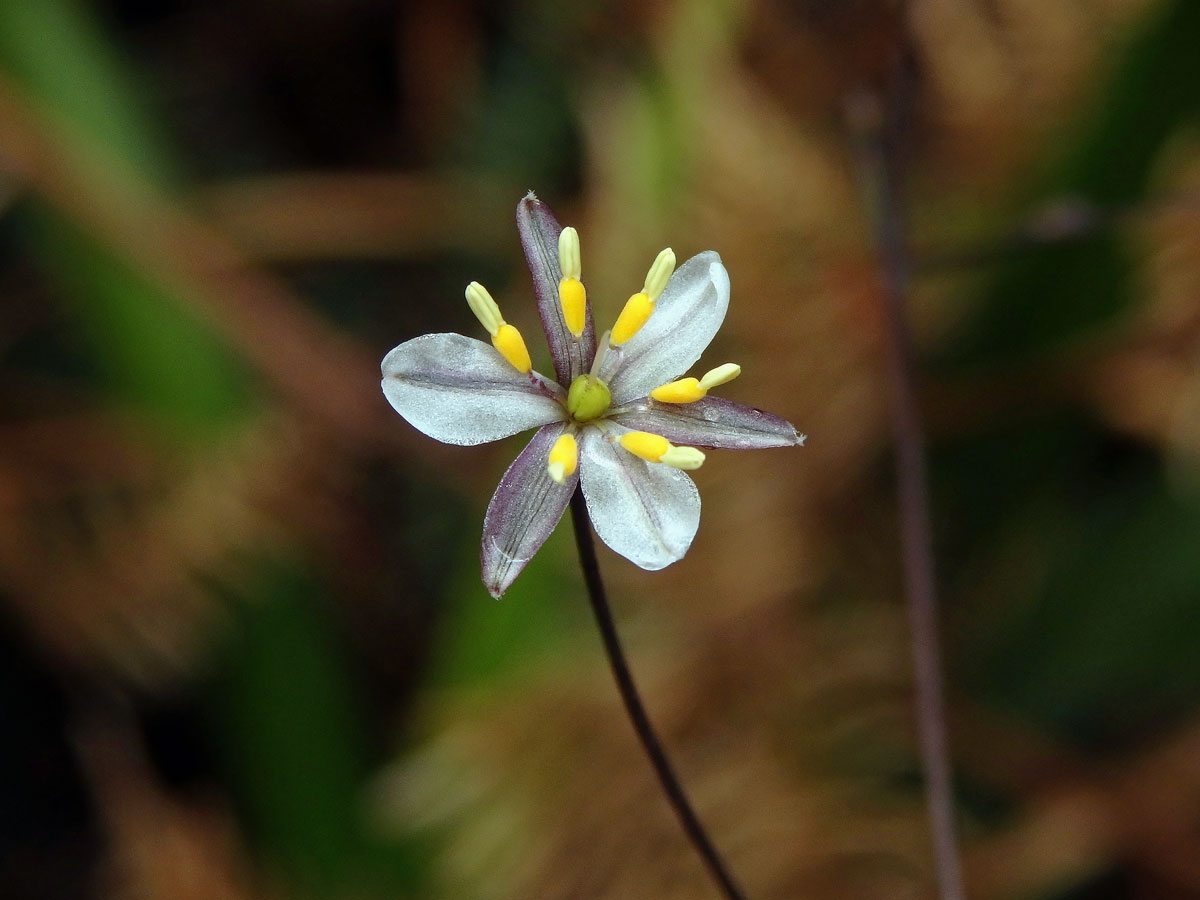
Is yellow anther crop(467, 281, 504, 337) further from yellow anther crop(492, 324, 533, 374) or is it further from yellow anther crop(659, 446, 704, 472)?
yellow anther crop(659, 446, 704, 472)

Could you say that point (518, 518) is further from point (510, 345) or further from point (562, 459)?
point (510, 345)

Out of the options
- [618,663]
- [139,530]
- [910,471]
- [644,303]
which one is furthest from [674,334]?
[139,530]

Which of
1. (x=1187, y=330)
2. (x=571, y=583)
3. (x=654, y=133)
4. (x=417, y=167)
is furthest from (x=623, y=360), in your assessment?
(x=417, y=167)

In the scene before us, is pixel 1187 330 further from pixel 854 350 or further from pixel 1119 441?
pixel 854 350

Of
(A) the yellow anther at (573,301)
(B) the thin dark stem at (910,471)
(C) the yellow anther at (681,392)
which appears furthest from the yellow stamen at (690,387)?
(B) the thin dark stem at (910,471)

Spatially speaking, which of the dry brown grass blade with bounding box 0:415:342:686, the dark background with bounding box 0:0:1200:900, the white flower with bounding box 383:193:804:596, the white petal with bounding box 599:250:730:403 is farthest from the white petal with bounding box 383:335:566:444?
the dry brown grass blade with bounding box 0:415:342:686

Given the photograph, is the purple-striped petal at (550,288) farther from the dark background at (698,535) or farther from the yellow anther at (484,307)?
the dark background at (698,535)
